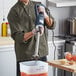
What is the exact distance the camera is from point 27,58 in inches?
102

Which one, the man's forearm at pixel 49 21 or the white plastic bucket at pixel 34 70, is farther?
the man's forearm at pixel 49 21

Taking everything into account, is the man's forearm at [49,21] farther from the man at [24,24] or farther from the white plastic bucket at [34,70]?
the white plastic bucket at [34,70]

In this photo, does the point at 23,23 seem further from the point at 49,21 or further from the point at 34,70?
the point at 34,70

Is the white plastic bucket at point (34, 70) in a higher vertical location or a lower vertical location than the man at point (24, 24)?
lower

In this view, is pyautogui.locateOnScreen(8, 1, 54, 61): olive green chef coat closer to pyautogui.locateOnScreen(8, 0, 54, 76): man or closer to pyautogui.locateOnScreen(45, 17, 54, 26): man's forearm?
pyautogui.locateOnScreen(8, 0, 54, 76): man

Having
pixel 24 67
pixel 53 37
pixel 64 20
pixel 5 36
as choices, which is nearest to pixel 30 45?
pixel 24 67

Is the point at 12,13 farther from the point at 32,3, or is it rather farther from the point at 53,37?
the point at 53,37

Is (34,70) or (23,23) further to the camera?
(23,23)

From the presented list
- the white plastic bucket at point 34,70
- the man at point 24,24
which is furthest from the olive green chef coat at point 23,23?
the white plastic bucket at point 34,70

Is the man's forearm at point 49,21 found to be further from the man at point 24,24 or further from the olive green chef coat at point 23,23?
the olive green chef coat at point 23,23

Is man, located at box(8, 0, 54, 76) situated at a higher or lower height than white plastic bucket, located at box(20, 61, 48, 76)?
higher

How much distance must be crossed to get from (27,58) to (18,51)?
0.11 m

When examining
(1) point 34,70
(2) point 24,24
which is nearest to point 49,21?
(2) point 24,24

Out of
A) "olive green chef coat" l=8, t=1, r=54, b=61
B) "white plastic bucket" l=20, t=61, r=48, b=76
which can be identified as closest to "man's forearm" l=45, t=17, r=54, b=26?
"olive green chef coat" l=8, t=1, r=54, b=61
